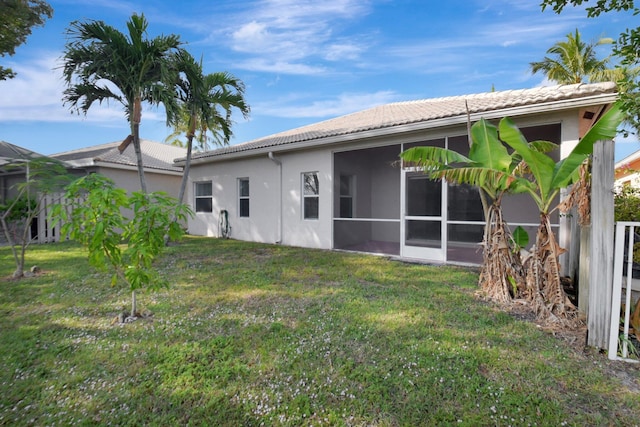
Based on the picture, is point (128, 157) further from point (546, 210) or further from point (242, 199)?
point (546, 210)

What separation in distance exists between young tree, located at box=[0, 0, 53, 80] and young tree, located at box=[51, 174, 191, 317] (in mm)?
14274

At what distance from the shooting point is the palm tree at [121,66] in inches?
306

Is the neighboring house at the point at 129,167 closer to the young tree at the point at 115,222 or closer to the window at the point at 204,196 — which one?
the window at the point at 204,196

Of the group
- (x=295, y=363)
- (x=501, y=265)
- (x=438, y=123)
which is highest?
(x=438, y=123)

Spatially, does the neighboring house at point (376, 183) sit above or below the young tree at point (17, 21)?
below

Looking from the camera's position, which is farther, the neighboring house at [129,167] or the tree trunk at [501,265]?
the neighboring house at [129,167]

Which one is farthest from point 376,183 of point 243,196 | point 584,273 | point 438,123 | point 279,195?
point 584,273

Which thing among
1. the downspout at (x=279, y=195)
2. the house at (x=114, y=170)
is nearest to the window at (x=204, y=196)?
the house at (x=114, y=170)

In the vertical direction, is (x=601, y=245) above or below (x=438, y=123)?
below

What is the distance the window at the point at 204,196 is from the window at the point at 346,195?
20.3 feet

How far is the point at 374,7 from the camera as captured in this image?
316 inches

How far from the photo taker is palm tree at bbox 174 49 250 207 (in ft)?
28.6

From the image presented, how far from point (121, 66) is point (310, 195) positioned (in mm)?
6397

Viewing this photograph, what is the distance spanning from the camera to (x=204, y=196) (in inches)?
517
